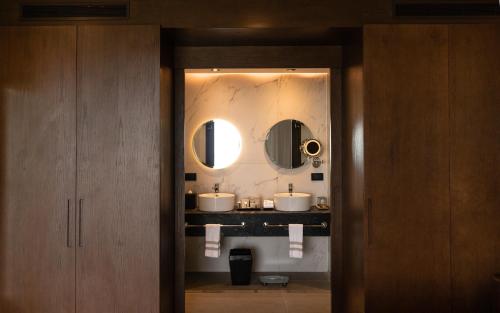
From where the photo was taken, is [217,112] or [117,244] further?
[217,112]

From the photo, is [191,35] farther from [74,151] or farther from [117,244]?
[117,244]

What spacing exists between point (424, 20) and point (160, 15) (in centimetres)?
174

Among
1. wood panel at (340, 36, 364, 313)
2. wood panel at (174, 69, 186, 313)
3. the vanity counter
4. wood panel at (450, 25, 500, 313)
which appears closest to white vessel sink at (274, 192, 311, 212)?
the vanity counter

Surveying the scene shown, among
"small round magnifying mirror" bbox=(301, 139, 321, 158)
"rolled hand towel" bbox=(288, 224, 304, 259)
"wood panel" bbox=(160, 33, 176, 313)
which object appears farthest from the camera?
"small round magnifying mirror" bbox=(301, 139, 321, 158)

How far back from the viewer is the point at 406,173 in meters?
2.45

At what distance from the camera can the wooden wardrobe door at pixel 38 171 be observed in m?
2.45

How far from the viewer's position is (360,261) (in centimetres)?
252

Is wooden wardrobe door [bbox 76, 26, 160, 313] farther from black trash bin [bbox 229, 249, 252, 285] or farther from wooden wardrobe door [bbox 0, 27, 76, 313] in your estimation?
black trash bin [bbox 229, 249, 252, 285]

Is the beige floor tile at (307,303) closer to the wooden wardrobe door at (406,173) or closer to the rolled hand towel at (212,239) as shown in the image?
the rolled hand towel at (212,239)

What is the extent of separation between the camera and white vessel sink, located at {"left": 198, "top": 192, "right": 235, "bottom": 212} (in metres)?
3.89

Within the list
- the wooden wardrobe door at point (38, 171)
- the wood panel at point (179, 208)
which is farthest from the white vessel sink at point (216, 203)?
the wooden wardrobe door at point (38, 171)

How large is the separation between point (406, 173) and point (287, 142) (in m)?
1.99

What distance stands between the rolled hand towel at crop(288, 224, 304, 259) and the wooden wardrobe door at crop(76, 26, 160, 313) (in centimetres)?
169

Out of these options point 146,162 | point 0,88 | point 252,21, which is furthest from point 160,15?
point 0,88
